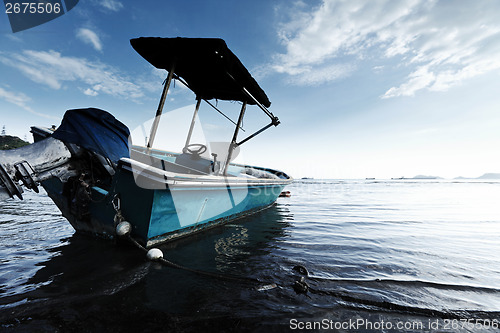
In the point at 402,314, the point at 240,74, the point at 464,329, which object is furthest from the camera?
the point at 240,74

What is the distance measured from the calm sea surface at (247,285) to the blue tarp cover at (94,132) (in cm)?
177

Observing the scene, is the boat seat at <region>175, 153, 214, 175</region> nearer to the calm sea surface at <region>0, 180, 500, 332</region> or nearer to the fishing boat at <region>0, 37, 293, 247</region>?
the fishing boat at <region>0, 37, 293, 247</region>

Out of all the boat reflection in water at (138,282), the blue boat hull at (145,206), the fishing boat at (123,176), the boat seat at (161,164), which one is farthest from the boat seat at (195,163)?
the boat reflection in water at (138,282)

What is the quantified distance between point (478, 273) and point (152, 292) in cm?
487

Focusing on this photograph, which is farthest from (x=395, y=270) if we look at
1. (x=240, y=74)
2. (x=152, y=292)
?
(x=240, y=74)

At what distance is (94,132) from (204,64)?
10.2 ft

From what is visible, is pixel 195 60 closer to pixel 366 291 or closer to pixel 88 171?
pixel 88 171

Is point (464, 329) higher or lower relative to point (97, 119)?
lower

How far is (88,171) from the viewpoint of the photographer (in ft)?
12.3

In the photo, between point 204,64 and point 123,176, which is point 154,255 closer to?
point 123,176

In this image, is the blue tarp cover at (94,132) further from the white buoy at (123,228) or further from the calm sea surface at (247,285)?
the calm sea surface at (247,285)

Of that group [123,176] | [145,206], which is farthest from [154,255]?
[123,176]

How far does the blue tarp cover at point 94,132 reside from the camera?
10.7 ft

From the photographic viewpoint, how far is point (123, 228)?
11.2ft
